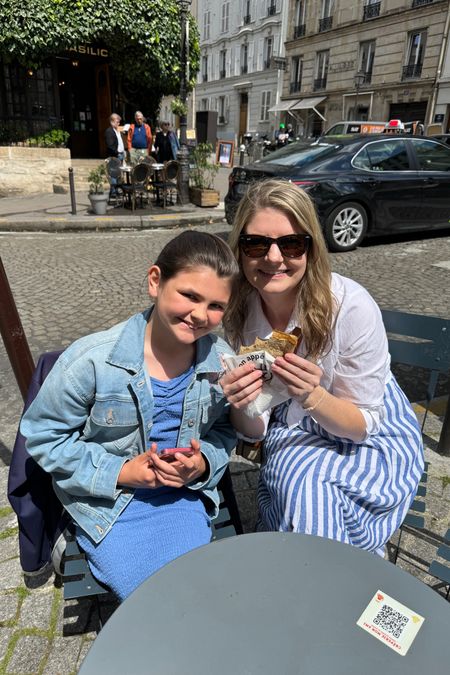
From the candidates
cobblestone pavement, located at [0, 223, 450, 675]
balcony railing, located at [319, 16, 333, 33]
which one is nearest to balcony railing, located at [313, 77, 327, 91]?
balcony railing, located at [319, 16, 333, 33]

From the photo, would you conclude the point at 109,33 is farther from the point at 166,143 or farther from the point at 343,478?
the point at 343,478

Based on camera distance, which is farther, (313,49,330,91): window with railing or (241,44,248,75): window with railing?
(241,44,248,75): window with railing

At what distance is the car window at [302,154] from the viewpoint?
7.39 meters

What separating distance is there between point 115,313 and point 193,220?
568 centimetres

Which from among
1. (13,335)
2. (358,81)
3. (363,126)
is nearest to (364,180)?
(13,335)

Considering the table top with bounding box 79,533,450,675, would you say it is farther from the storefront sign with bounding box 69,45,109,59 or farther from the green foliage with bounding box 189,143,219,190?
the storefront sign with bounding box 69,45,109,59

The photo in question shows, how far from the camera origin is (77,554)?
1617mm

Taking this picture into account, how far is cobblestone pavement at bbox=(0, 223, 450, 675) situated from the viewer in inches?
70.0

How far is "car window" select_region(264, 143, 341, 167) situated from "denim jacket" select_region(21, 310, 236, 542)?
6442mm

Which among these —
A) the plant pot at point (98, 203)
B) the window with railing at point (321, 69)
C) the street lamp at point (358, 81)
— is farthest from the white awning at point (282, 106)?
the plant pot at point (98, 203)

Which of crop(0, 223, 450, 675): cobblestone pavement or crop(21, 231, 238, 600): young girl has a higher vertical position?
crop(21, 231, 238, 600): young girl

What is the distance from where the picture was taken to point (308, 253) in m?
1.78

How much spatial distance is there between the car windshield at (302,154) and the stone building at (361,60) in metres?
23.5

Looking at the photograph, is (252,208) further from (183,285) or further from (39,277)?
(39,277)
